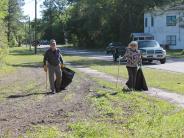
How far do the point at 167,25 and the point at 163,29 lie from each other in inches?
46.2

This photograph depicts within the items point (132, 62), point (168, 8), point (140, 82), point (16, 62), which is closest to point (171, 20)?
point (168, 8)

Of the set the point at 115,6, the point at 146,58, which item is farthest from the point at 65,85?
the point at 115,6

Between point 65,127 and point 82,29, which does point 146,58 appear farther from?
point 82,29

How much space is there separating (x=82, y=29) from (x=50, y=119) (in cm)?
9406

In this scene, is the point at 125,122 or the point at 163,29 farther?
the point at 163,29

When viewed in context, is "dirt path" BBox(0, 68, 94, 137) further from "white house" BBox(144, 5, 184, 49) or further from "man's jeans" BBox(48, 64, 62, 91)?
"white house" BBox(144, 5, 184, 49)

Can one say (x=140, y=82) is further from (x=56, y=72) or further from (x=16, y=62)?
(x=16, y=62)

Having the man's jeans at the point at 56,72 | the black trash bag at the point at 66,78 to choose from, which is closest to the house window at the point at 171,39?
the black trash bag at the point at 66,78

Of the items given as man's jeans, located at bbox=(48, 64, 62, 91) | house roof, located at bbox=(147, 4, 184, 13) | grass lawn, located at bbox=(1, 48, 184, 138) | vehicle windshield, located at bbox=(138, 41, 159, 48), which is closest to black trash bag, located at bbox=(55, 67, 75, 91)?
man's jeans, located at bbox=(48, 64, 62, 91)

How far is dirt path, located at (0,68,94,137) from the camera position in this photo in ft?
37.1

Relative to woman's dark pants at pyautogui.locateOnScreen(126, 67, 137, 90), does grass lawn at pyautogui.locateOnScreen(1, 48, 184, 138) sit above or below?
below

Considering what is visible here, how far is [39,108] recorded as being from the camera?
1395cm

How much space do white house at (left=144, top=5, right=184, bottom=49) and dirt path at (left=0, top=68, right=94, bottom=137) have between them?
204ft

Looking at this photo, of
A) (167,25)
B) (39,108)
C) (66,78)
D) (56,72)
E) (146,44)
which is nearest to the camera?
(39,108)
